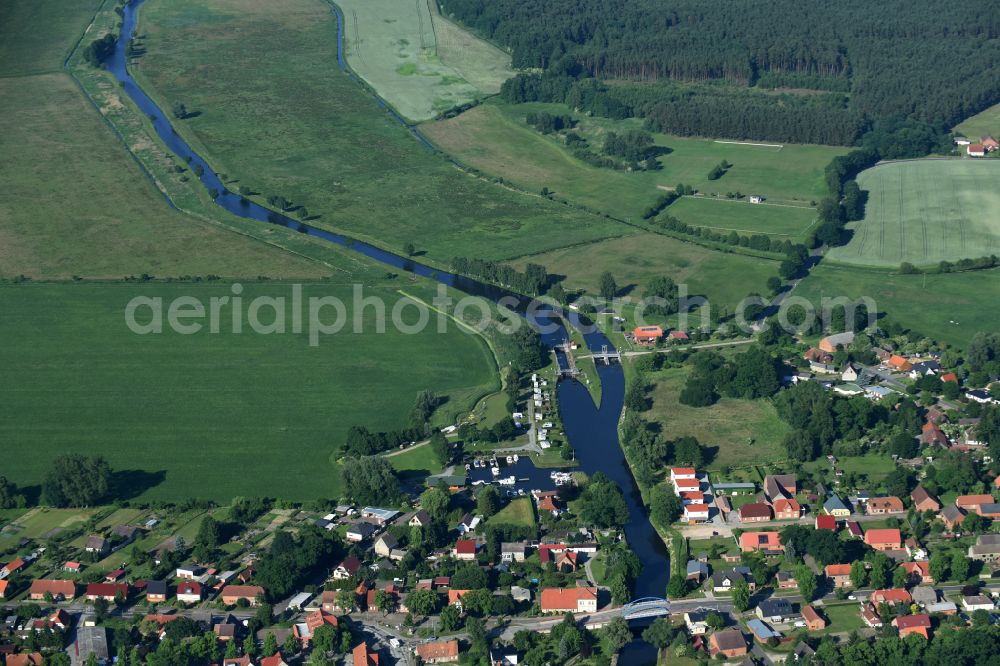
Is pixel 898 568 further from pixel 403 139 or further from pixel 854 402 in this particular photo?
pixel 403 139

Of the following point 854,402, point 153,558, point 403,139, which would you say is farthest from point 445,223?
point 153,558

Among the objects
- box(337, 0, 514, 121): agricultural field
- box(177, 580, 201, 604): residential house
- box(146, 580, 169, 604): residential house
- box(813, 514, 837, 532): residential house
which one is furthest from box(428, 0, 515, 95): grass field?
box(146, 580, 169, 604): residential house

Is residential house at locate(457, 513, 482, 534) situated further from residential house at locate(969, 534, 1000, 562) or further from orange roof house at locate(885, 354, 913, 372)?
orange roof house at locate(885, 354, 913, 372)

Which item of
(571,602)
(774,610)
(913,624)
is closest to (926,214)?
(913,624)

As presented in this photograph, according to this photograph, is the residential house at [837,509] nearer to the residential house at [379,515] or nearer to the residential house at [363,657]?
the residential house at [379,515]

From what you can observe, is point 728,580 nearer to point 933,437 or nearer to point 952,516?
point 952,516

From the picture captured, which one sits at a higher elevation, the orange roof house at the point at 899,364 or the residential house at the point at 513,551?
the orange roof house at the point at 899,364

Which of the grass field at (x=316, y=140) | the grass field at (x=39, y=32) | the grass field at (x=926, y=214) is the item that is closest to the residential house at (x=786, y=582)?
the grass field at (x=926, y=214)
